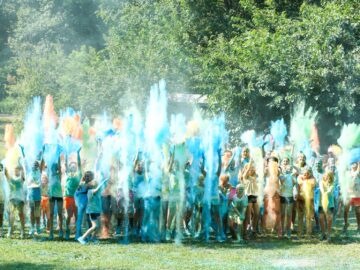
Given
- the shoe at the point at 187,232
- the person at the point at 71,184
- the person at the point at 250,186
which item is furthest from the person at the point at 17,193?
the person at the point at 250,186

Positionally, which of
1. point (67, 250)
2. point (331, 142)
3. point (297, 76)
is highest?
point (297, 76)

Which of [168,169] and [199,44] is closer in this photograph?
[168,169]

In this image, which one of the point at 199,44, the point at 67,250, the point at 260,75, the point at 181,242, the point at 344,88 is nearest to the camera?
the point at 67,250

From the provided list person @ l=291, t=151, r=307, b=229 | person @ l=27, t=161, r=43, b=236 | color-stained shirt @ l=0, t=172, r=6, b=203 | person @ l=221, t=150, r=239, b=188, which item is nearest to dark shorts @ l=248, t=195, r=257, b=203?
person @ l=221, t=150, r=239, b=188

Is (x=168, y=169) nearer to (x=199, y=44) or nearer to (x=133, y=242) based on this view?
(x=133, y=242)

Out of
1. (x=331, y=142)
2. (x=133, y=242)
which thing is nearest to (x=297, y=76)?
(x=331, y=142)

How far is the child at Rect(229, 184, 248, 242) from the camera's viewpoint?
12172mm

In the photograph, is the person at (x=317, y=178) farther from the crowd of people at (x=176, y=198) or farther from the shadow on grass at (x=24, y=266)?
the shadow on grass at (x=24, y=266)

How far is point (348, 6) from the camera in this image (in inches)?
755

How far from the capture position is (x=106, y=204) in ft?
40.2

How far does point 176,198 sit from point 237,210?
3.57ft

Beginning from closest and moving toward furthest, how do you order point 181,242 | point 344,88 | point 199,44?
point 181,242
point 344,88
point 199,44

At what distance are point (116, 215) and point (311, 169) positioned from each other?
11.4 ft

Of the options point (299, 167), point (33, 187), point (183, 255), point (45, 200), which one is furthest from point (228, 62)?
point (183, 255)
